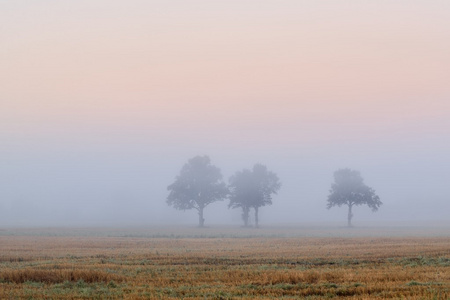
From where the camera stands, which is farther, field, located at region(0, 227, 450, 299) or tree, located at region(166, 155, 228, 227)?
tree, located at region(166, 155, 228, 227)

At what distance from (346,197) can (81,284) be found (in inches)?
4017

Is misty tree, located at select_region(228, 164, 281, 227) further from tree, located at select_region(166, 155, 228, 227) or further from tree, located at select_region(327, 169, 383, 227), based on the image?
tree, located at select_region(327, 169, 383, 227)

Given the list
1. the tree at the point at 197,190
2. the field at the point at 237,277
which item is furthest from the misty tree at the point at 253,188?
the field at the point at 237,277

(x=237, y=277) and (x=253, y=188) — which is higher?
(x=253, y=188)

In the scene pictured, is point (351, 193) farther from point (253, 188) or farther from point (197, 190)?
point (197, 190)

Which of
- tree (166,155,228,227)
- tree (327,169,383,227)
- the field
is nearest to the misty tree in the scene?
tree (166,155,228,227)

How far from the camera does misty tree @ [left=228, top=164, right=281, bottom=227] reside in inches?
4916

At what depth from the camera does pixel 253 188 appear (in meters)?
126

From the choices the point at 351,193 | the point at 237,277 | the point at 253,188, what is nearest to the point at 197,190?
the point at 253,188

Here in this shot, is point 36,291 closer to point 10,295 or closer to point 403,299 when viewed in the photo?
point 10,295

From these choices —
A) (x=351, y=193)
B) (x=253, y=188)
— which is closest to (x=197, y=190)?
(x=253, y=188)

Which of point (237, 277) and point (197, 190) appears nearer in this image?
point (237, 277)

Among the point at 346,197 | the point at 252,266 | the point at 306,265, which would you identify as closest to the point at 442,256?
the point at 306,265

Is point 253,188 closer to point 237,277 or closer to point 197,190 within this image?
point 197,190
